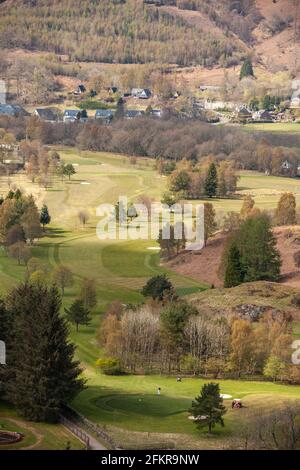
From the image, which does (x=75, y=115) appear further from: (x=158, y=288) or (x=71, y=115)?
(x=158, y=288)

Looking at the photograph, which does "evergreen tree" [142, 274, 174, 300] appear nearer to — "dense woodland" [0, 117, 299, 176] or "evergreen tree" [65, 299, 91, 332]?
"evergreen tree" [65, 299, 91, 332]

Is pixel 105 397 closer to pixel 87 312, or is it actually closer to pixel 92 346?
pixel 92 346

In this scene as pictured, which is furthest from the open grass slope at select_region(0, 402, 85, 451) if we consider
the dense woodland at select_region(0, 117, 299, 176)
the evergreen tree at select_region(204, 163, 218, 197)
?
the dense woodland at select_region(0, 117, 299, 176)

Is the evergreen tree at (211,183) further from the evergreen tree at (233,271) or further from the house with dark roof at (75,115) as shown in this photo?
the house with dark roof at (75,115)

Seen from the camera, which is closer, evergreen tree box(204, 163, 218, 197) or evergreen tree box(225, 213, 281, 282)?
evergreen tree box(225, 213, 281, 282)

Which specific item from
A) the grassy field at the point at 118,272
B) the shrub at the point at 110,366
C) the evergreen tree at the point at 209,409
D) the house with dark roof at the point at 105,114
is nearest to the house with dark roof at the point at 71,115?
the house with dark roof at the point at 105,114
